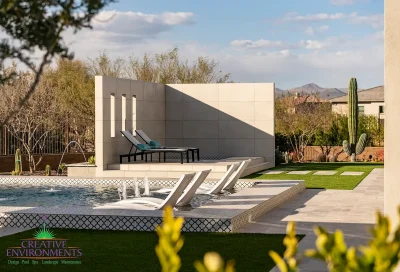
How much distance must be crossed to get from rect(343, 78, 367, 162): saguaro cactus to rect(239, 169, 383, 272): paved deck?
14825 millimetres

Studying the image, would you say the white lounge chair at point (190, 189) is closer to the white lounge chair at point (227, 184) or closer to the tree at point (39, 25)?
the white lounge chair at point (227, 184)

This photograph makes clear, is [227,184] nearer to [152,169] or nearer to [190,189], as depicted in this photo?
[190,189]

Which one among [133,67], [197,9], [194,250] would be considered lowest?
[194,250]

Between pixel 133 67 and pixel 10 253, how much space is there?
24.6 metres

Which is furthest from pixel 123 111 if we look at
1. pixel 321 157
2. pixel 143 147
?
pixel 321 157

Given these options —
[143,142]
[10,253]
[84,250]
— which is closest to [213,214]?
[84,250]

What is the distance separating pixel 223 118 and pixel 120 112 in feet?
14.5

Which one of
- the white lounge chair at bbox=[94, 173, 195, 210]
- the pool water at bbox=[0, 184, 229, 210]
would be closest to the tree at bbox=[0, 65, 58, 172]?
the pool water at bbox=[0, 184, 229, 210]

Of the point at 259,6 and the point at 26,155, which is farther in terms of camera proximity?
the point at 259,6

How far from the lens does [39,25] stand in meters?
3.05

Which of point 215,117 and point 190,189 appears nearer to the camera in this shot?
point 190,189

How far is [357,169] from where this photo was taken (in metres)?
21.7

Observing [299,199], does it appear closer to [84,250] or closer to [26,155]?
[84,250]

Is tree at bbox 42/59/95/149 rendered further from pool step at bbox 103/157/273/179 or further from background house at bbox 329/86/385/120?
background house at bbox 329/86/385/120
